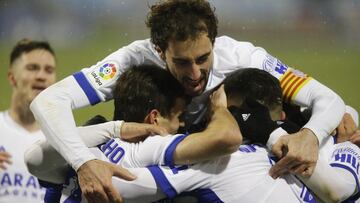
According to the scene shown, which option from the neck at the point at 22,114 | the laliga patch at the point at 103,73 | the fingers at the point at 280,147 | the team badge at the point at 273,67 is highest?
the laliga patch at the point at 103,73

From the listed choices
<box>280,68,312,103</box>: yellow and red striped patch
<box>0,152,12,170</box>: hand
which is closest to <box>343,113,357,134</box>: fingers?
<box>280,68,312,103</box>: yellow and red striped patch

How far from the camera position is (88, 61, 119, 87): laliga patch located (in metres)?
1.24

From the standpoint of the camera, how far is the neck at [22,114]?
2.04 metres

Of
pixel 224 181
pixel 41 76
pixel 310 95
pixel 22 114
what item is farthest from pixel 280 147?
pixel 22 114

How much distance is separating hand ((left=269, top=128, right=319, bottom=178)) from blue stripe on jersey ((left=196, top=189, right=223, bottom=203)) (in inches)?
4.3

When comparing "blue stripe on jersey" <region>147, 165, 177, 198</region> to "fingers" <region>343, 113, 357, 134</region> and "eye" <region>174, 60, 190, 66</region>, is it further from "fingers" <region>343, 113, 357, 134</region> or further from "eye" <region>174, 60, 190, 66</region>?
"fingers" <region>343, 113, 357, 134</region>

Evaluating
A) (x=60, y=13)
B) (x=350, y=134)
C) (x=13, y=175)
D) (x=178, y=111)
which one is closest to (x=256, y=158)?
(x=178, y=111)

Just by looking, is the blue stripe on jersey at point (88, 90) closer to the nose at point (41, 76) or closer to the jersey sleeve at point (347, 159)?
the jersey sleeve at point (347, 159)

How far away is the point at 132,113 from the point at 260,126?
0.82 ft

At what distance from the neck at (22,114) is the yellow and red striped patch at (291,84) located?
105 cm

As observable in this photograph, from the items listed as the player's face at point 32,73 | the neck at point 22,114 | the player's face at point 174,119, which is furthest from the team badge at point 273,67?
the neck at point 22,114

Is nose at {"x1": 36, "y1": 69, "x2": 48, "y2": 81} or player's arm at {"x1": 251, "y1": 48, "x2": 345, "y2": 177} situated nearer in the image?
player's arm at {"x1": 251, "y1": 48, "x2": 345, "y2": 177}

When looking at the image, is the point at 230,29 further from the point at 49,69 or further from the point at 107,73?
the point at 107,73

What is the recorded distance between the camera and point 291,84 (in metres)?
1.27
